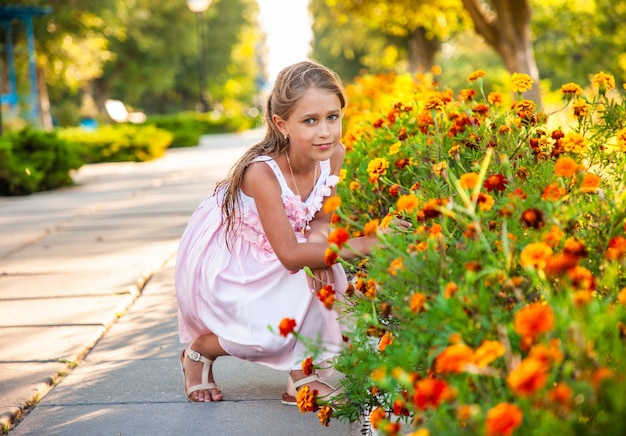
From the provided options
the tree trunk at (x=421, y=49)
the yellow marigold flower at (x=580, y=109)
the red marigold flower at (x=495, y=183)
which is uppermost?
the tree trunk at (x=421, y=49)

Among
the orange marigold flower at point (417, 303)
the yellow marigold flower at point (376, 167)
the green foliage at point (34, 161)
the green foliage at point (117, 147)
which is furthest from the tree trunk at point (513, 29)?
the orange marigold flower at point (417, 303)

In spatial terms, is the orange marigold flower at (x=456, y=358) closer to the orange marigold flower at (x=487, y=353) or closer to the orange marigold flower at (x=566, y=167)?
the orange marigold flower at (x=487, y=353)

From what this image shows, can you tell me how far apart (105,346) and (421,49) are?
85.0 ft

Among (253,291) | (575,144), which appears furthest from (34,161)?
(575,144)

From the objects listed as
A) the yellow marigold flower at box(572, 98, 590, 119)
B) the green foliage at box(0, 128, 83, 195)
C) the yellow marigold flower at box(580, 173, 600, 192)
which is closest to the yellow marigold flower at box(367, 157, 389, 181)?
the yellow marigold flower at box(572, 98, 590, 119)

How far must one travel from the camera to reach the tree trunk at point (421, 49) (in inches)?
1135

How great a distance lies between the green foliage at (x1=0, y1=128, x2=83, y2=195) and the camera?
11.4 m

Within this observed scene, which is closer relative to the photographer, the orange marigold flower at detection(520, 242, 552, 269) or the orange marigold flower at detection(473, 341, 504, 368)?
the orange marigold flower at detection(473, 341, 504, 368)

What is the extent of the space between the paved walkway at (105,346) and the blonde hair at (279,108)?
0.74 metres

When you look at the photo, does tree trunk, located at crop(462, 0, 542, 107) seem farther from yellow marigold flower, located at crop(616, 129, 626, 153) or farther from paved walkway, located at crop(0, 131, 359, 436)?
yellow marigold flower, located at crop(616, 129, 626, 153)

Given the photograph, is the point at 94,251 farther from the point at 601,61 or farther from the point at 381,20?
the point at 601,61

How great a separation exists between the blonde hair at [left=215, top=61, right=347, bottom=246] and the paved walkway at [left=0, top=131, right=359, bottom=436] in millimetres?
743

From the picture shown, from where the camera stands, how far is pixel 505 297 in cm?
205

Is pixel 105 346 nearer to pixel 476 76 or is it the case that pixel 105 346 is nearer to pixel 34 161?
pixel 476 76
